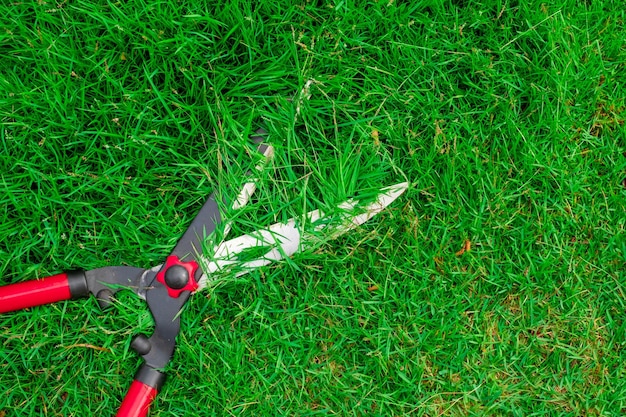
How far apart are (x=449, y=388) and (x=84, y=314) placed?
1.56 metres

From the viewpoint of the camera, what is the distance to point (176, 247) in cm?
217

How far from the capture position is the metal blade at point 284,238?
7.30 feet

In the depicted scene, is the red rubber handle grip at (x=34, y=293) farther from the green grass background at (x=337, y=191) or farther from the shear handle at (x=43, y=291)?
the green grass background at (x=337, y=191)

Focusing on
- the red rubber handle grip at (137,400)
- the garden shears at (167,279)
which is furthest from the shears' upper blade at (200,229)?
the red rubber handle grip at (137,400)

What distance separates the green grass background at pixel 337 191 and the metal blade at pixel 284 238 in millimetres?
66

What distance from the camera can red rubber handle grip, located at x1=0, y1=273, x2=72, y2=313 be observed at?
81.3 inches

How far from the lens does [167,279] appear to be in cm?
209

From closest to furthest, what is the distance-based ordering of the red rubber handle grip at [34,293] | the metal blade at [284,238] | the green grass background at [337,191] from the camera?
the red rubber handle grip at [34,293], the metal blade at [284,238], the green grass background at [337,191]

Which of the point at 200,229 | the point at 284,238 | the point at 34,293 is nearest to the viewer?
the point at 34,293

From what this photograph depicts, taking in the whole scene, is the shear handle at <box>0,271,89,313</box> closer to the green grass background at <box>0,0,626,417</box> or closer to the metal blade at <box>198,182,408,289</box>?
the green grass background at <box>0,0,626,417</box>

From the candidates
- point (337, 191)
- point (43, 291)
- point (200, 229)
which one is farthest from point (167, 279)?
point (337, 191)

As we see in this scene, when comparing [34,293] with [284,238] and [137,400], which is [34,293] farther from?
[284,238]

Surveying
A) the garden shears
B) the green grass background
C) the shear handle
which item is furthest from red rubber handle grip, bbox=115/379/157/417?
the shear handle

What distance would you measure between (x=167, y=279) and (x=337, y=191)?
767 mm
